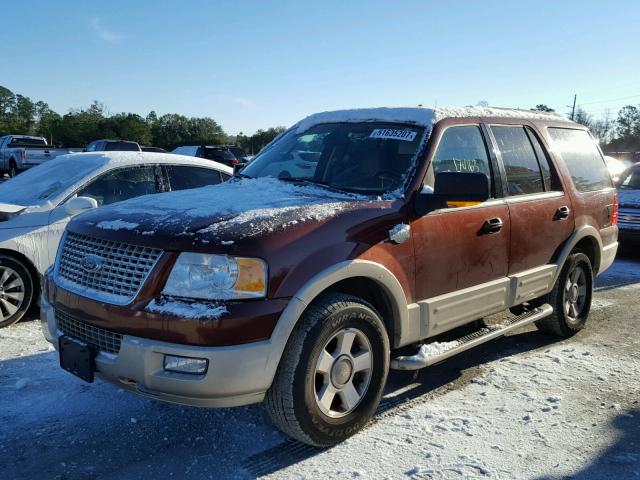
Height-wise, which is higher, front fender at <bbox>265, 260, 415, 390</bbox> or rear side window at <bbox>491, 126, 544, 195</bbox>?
rear side window at <bbox>491, 126, 544, 195</bbox>

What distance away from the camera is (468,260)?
4035 millimetres

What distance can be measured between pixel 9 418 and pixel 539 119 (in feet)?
15.1

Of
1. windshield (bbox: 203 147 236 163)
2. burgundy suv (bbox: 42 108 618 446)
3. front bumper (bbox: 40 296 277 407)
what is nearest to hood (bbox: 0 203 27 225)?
burgundy suv (bbox: 42 108 618 446)

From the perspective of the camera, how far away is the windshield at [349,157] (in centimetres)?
392

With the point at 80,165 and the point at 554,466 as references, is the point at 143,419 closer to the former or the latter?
the point at 554,466

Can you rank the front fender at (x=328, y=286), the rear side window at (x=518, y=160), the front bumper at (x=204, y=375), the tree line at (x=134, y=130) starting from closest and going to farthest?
the front bumper at (x=204, y=375) → the front fender at (x=328, y=286) → the rear side window at (x=518, y=160) → the tree line at (x=134, y=130)

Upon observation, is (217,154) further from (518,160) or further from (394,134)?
(394,134)

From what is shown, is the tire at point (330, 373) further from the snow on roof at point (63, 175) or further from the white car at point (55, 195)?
the snow on roof at point (63, 175)

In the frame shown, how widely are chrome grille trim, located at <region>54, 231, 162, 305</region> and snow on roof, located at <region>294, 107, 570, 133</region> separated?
207 centimetres

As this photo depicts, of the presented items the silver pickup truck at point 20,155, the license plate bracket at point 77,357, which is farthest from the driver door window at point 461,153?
the silver pickup truck at point 20,155

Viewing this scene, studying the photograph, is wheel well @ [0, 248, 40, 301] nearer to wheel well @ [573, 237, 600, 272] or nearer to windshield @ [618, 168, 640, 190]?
wheel well @ [573, 237, 600, 272]

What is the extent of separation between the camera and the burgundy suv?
2.88 m

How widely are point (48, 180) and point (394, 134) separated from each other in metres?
3.73

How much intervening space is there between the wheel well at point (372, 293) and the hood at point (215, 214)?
43cm
